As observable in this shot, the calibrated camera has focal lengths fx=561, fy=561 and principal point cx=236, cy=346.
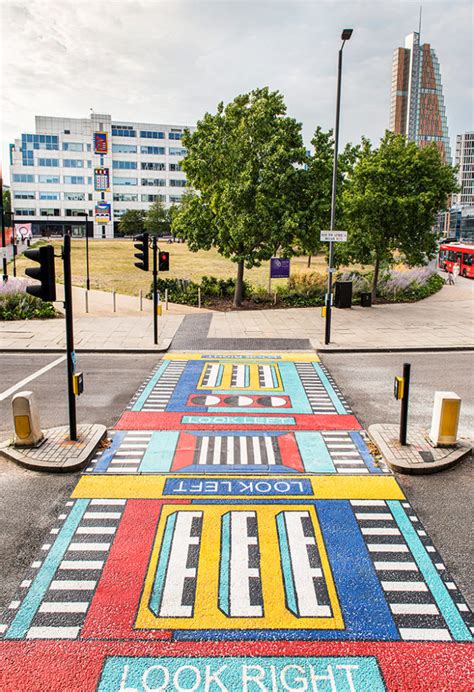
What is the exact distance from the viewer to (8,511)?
7.25 m

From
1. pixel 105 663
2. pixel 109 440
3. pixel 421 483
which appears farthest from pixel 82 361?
pixel 105 663

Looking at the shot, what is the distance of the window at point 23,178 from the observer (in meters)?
105

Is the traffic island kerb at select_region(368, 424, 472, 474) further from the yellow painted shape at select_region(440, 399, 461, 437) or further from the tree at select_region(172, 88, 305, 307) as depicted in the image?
the tree at select_region(172, 88, 305, 307)

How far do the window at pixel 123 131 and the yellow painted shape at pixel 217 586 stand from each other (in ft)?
371

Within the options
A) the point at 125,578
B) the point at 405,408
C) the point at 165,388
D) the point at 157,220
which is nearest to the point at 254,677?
the point at 125,578

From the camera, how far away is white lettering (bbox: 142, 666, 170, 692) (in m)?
4.40

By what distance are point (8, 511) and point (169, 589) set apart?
2.84m

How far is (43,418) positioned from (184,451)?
137 inches

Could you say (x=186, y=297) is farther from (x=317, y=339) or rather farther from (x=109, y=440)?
(x=109, y=440)

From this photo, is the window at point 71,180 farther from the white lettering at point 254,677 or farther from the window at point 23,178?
the white lettering at point 254,677

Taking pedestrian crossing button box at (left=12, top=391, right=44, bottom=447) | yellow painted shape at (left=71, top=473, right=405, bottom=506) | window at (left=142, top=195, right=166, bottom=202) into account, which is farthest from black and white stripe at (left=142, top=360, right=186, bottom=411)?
window at (left=142, top=195, right=166, bottom=202)

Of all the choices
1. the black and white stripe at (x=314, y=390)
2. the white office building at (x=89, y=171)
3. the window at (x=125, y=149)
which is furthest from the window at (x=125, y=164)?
the black and white stripe at (x=314, y=390)

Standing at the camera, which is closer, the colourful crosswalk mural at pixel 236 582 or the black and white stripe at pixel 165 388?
the colourful crosswalk mural at pixel 236 582

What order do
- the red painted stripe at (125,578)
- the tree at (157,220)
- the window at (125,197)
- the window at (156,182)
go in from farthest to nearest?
the window at (156,182), the window at (125,197), the tree at (157,220), the red painted stripe at (125,578)
